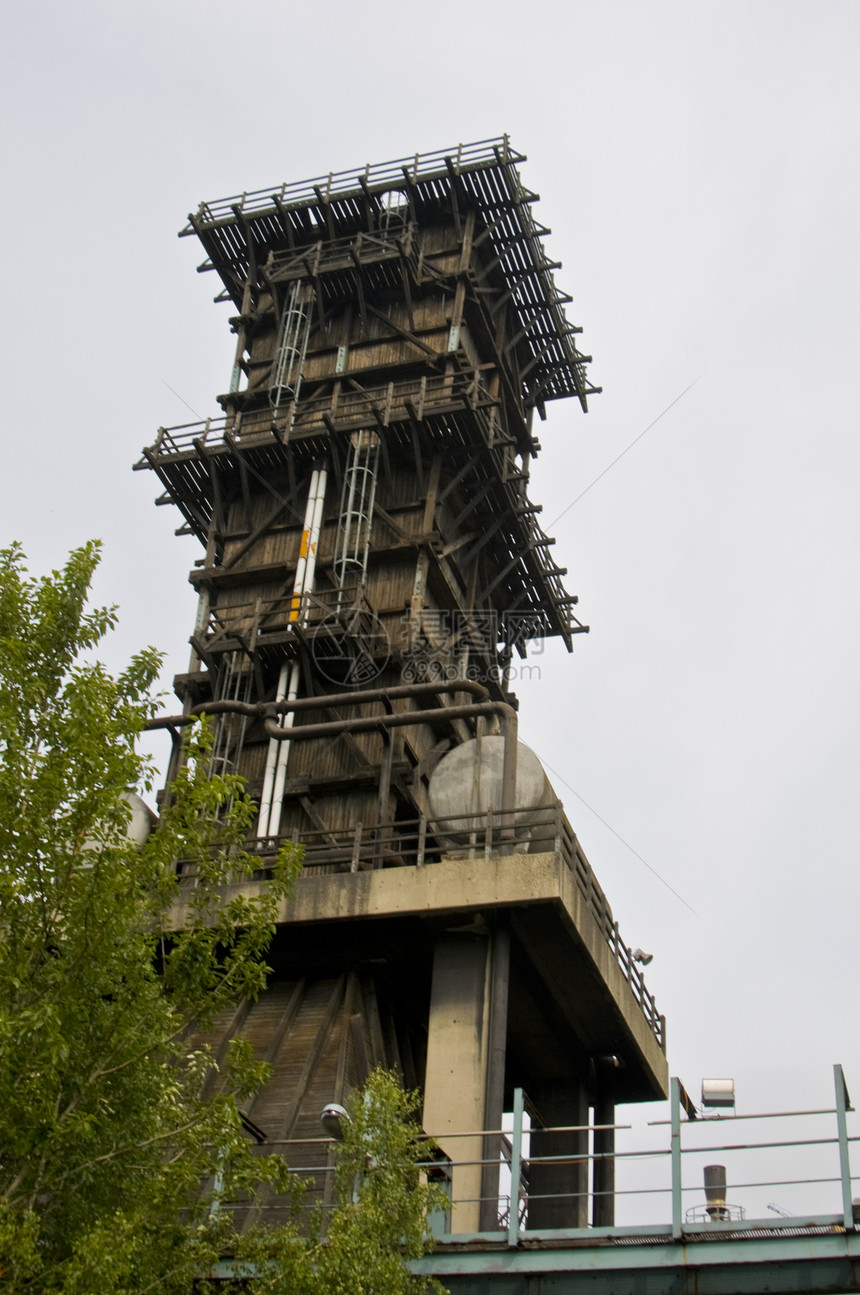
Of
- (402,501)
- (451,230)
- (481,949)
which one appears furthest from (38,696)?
(451,230)

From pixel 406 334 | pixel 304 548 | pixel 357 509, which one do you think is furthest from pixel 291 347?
pixel 304 548

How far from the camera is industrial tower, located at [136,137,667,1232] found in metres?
24.1

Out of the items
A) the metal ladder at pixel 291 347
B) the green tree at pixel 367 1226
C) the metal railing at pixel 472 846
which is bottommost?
the green tree at pixel 367 1226

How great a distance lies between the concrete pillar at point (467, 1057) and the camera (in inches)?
858

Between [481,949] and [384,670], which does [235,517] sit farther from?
[481,949]

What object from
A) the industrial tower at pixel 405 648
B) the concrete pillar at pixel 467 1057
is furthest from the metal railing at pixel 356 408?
the concrete pillar at pixel 467 1057

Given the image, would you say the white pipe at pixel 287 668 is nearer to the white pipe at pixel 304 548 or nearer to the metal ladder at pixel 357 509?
the white pipe at pixel 304 548

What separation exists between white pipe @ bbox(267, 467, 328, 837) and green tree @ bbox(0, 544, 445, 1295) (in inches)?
524

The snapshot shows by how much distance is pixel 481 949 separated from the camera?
24.2 meters

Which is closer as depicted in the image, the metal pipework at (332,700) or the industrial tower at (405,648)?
the industrial tower at (405,648)

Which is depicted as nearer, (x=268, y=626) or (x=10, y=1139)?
(x=10, y=1139)

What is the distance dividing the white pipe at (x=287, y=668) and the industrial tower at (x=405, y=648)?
0.08 meters

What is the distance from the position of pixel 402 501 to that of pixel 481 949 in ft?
43.9

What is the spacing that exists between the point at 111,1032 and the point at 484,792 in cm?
1294
